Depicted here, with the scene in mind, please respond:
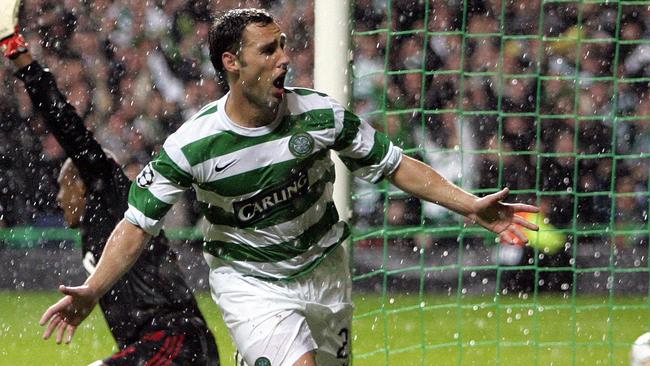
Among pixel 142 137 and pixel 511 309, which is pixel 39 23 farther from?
pixel 511 309

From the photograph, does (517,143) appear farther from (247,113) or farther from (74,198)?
(247,113)

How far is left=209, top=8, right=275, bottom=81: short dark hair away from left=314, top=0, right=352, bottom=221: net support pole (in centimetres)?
65

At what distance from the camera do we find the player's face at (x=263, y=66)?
4031 millimetres

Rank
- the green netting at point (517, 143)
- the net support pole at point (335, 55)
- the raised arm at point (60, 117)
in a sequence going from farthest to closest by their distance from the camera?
1. the green netting at point (517, 143)
2. the net support pole at point (335, 55)
3. the raised arm at point (60, 117)

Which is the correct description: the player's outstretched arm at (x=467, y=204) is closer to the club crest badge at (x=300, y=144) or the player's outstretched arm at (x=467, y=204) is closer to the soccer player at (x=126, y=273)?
the club crest badge at (x=300, y=144)

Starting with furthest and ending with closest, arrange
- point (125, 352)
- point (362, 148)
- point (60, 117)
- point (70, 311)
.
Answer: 1. point (60, 117)
2. point (125, 352)
3. point (362, 148)
4. point (70, 311)

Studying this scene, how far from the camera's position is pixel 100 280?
4000mm

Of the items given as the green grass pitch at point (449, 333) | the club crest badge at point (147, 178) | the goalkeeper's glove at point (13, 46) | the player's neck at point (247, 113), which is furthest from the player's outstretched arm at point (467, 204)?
the green grass pitch at point (449, 333)

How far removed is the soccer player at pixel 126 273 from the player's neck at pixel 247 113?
2.61ft

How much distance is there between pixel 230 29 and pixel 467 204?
3.11ft

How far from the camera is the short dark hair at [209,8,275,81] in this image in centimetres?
407

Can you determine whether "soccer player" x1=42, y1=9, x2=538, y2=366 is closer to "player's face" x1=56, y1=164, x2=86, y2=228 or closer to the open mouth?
the open mouth

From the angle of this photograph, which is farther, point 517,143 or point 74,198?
point 517,143

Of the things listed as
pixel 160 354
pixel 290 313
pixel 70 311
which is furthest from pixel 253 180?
pixel 160 354
